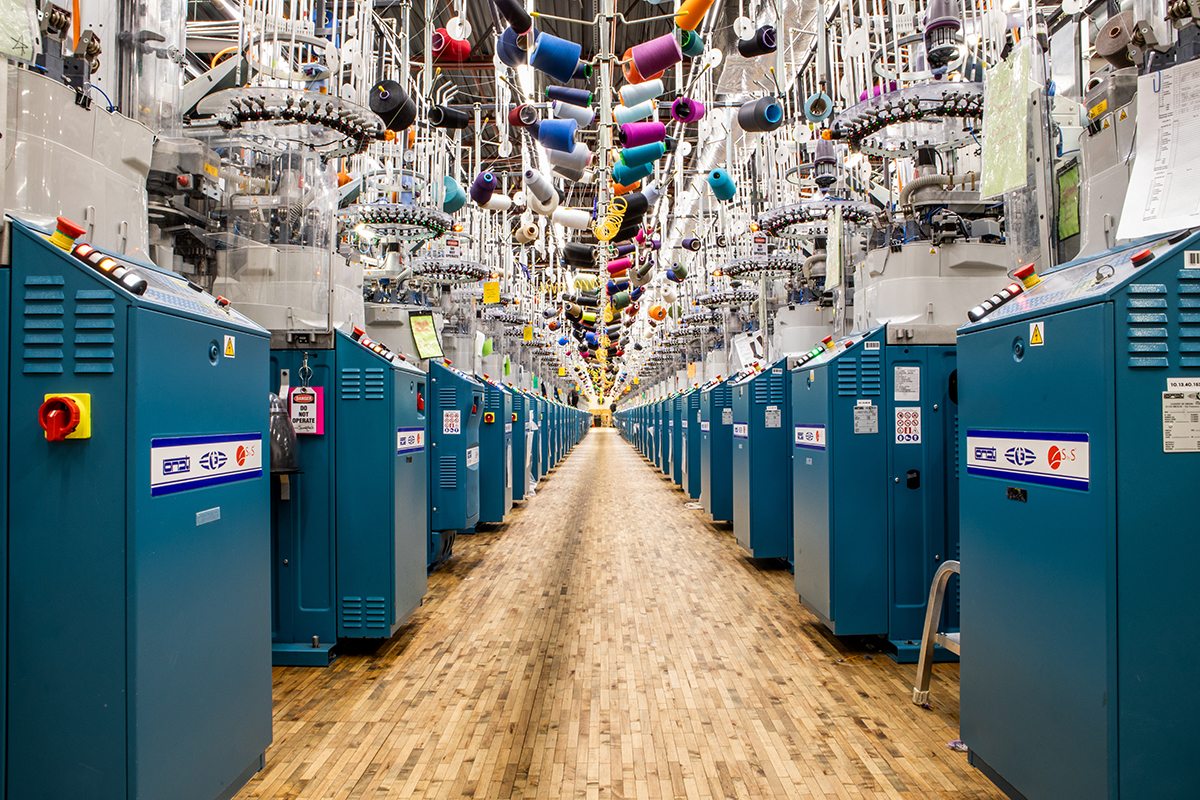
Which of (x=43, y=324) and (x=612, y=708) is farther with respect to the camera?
(x=612, y=708)

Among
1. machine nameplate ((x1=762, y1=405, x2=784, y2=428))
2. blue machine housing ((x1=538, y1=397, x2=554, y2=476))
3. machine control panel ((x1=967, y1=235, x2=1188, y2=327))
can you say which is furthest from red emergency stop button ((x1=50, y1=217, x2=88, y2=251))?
blue machine housing ((x1=538, y1=397, x2=554, y2=476))

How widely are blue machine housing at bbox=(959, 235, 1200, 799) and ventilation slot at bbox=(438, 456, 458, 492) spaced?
13.8 feet

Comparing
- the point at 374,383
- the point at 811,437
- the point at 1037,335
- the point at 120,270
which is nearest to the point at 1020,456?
the point at 1037,335

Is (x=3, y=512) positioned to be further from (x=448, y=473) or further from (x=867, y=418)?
(x=448, y=473)

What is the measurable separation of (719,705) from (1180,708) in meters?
1.83

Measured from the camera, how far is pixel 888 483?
3736mm

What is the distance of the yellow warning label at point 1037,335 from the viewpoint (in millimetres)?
1935

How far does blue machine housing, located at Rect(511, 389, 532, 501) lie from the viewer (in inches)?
382

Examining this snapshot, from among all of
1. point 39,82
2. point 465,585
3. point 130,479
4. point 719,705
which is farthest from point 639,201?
point 130,479

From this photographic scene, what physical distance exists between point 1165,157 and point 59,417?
280 cm

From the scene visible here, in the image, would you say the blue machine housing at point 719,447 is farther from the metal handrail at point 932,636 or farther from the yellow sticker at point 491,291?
the metal handrail at point 932,636

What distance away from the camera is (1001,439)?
215cm

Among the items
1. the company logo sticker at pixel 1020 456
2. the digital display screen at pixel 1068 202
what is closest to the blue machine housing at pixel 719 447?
the digital display screen at pixel 1068 202

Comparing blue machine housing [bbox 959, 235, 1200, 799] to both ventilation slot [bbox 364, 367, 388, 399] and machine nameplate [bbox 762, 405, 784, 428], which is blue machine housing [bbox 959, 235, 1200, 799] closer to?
ventilation slot [bbox 364, 367, 388, 399]
